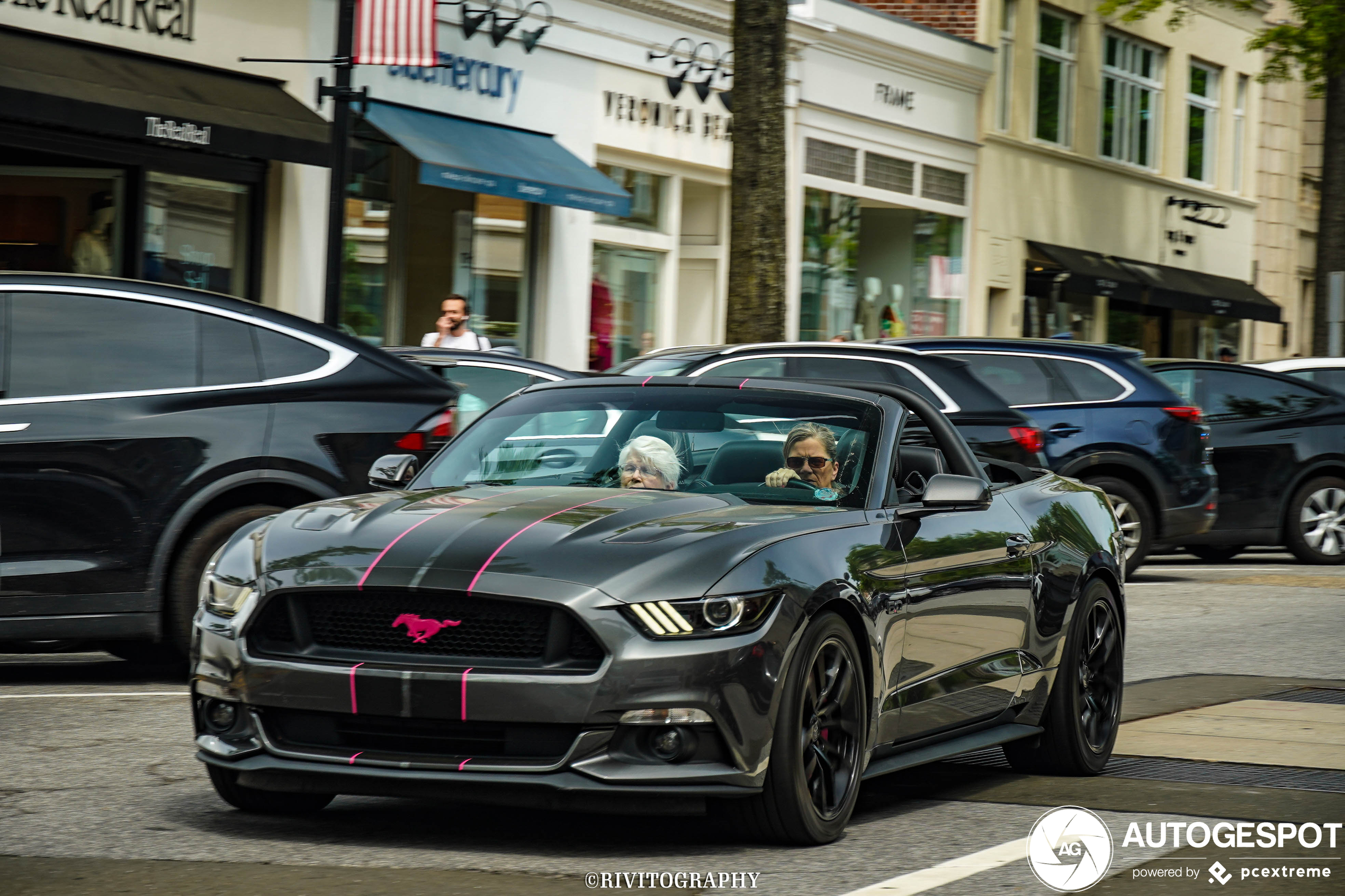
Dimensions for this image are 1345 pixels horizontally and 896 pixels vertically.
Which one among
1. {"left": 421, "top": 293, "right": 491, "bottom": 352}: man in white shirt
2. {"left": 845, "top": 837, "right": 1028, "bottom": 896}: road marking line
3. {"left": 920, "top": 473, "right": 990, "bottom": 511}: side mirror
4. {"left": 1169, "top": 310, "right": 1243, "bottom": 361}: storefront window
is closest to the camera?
{"left": 845, "top": 837, "right": 1028, "bottom": 896}: road marking line

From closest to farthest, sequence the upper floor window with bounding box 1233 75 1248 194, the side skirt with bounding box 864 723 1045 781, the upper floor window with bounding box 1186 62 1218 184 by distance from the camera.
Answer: the side skirt with bounding box 864 723 1045 781 < the upper floor window with bounding box 1186 62 1218 184 < the upper floor window with bounding box 1233 75 1248 194

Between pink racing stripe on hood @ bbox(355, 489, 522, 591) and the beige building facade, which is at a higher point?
the beige building facade

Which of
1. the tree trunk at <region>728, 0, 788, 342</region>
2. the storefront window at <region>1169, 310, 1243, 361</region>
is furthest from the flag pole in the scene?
the storefront window at <region>1169, 310, 1243, 361</region>

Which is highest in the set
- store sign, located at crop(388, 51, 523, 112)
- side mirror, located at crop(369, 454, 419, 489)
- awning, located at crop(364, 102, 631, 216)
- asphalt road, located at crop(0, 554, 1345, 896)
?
store sign, located at crop(388, 51, 523, 112)

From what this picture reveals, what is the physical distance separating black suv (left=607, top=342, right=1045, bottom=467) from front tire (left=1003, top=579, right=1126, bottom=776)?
5.41 m

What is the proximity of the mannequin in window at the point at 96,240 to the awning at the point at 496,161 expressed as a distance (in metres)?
3.01

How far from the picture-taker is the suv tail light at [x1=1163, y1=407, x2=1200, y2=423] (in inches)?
590

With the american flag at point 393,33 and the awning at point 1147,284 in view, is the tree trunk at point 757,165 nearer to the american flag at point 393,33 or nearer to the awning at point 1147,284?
the american flag at point 393,33

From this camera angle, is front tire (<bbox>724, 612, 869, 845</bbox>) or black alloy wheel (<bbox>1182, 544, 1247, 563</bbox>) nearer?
front tire (<bbox>724, 612, 869, 845</bbox>)

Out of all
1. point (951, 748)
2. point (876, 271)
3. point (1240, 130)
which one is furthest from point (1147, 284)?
point (951, 748)

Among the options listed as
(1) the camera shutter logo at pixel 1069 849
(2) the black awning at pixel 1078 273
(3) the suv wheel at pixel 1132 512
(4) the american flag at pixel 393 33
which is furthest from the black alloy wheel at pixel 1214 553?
(2) the black awning at pixel 1078 273

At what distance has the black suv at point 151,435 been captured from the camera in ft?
27.3

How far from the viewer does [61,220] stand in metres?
17.5

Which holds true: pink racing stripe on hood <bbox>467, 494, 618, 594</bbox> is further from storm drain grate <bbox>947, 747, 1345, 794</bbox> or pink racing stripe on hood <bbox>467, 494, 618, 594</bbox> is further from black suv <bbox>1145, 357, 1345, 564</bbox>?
black suv <bbox>1145, 357, 1345, 564</bbox>
